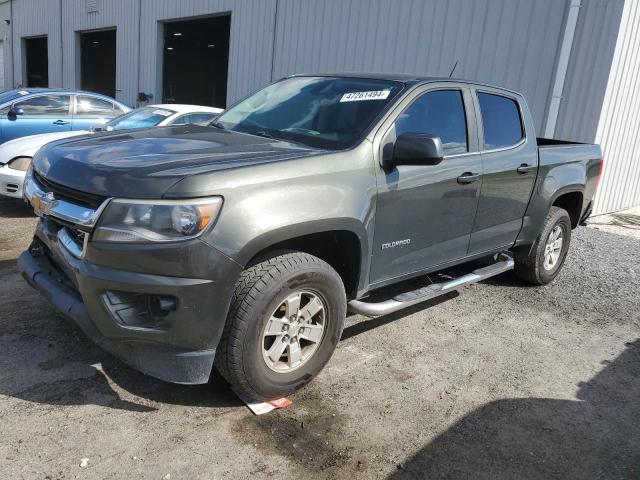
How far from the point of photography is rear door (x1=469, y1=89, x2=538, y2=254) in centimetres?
423

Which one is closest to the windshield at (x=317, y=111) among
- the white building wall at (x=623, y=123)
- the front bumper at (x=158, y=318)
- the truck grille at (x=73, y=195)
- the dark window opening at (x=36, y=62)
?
the front bumper at (x=158, y=318)

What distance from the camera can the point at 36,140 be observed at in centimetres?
714

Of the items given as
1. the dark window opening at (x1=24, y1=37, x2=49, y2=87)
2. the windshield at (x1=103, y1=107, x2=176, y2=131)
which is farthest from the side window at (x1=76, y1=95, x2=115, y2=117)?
the dark window opening at (x1=24, y1=37, x2=49, y2=87)

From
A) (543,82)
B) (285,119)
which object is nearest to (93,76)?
(543,82)

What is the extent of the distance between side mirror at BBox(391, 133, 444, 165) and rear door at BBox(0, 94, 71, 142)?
784 centimetres

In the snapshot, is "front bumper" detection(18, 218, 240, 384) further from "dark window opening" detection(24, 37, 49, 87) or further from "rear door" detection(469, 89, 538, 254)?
"dark window opening" detection(24, 37, 49, 87)

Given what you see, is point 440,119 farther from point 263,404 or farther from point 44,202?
point 44,202

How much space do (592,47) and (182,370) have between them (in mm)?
8158

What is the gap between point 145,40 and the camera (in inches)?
663

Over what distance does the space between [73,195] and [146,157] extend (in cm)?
41

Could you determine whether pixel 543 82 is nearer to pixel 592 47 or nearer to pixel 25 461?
pixel 592 47

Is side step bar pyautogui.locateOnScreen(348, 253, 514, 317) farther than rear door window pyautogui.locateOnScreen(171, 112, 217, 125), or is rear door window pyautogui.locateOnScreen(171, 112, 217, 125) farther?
rear door window pyautogui.locateOnScreen(171, 112, 217, 125)

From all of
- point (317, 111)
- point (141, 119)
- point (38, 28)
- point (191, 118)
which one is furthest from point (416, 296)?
point (38, 28)

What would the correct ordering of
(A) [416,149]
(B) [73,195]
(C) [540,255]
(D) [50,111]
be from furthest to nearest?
(D) [50,111] < (C) [540,255] < (A) [416,149] < (B) [73,195]
